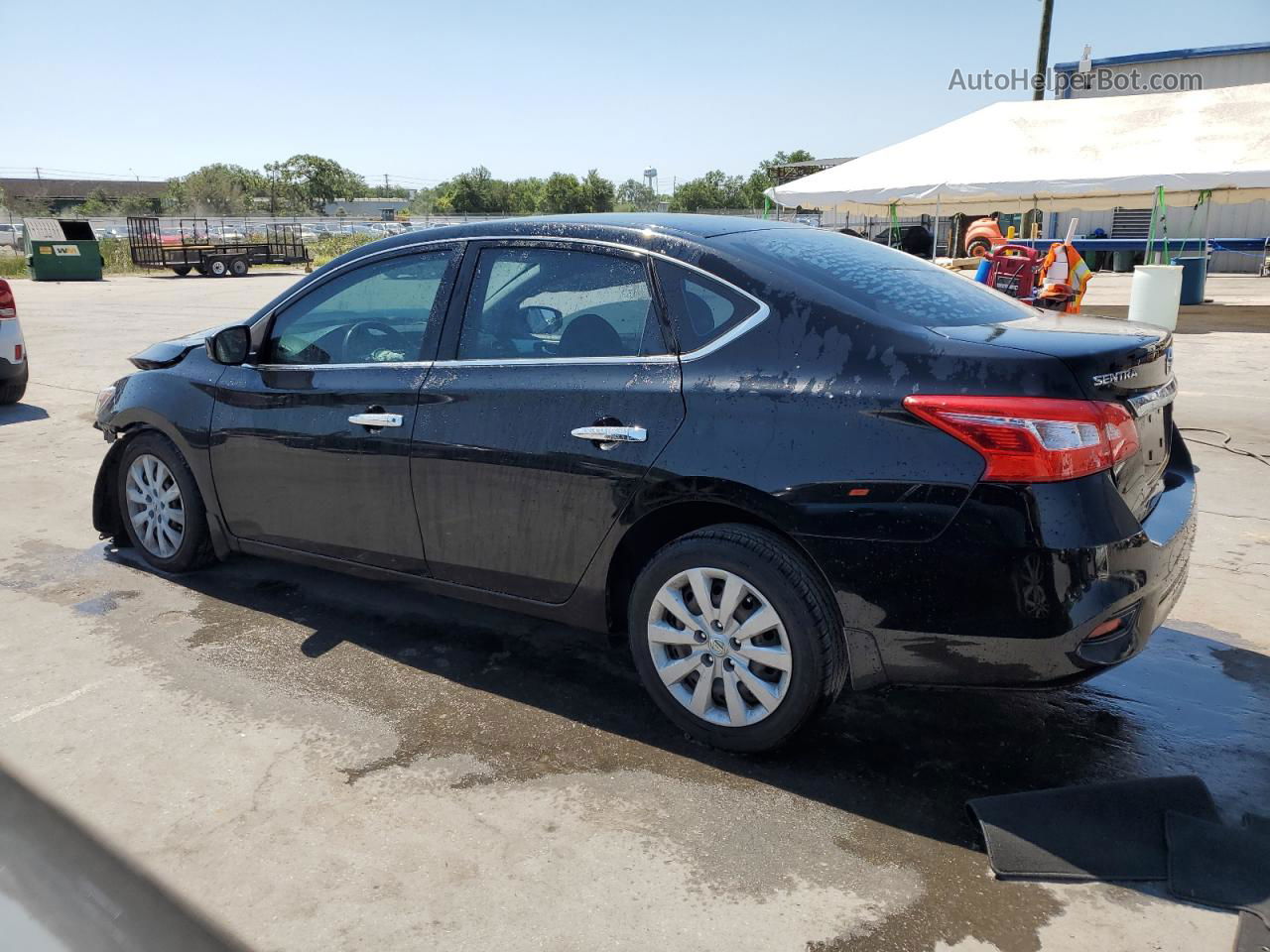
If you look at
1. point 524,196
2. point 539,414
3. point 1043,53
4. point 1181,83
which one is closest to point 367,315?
point 539,414

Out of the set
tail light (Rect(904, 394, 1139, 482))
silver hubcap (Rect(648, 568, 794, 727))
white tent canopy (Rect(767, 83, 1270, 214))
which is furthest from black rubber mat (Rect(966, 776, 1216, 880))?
white tent canopy (Rect(767, 83, 1270, 214))

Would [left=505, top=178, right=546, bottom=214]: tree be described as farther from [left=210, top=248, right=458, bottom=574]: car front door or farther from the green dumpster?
[left=210, top=248, right=458, bottom=574]: car front door

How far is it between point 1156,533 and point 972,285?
125cm

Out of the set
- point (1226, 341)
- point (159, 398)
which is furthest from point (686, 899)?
point (1226, 341)

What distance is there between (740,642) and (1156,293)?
47.0 feet

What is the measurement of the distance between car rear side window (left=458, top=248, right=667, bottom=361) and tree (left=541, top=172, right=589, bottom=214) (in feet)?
197

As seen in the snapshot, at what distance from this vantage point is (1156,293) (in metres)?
14.9

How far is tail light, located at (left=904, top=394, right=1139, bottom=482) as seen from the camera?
105 inches

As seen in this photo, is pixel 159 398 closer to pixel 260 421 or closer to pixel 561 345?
pixel 260 421

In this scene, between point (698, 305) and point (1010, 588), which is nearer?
point (1010, 588)

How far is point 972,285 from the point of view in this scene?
3781 millimetres

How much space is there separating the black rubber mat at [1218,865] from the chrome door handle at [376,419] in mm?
2882

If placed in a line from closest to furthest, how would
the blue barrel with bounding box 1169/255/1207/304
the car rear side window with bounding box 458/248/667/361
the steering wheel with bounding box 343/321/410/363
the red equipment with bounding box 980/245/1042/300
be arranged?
1. the car rear side window with bounding box 458/248/667/361
2. the steering wheel with bounding box 343/321/410/363
3. the red equipment with bounding box 980/245/1042/300
4. the blue barrel with bounding box 1169/255/1207/304

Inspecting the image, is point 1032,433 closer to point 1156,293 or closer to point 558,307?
point 558,307
